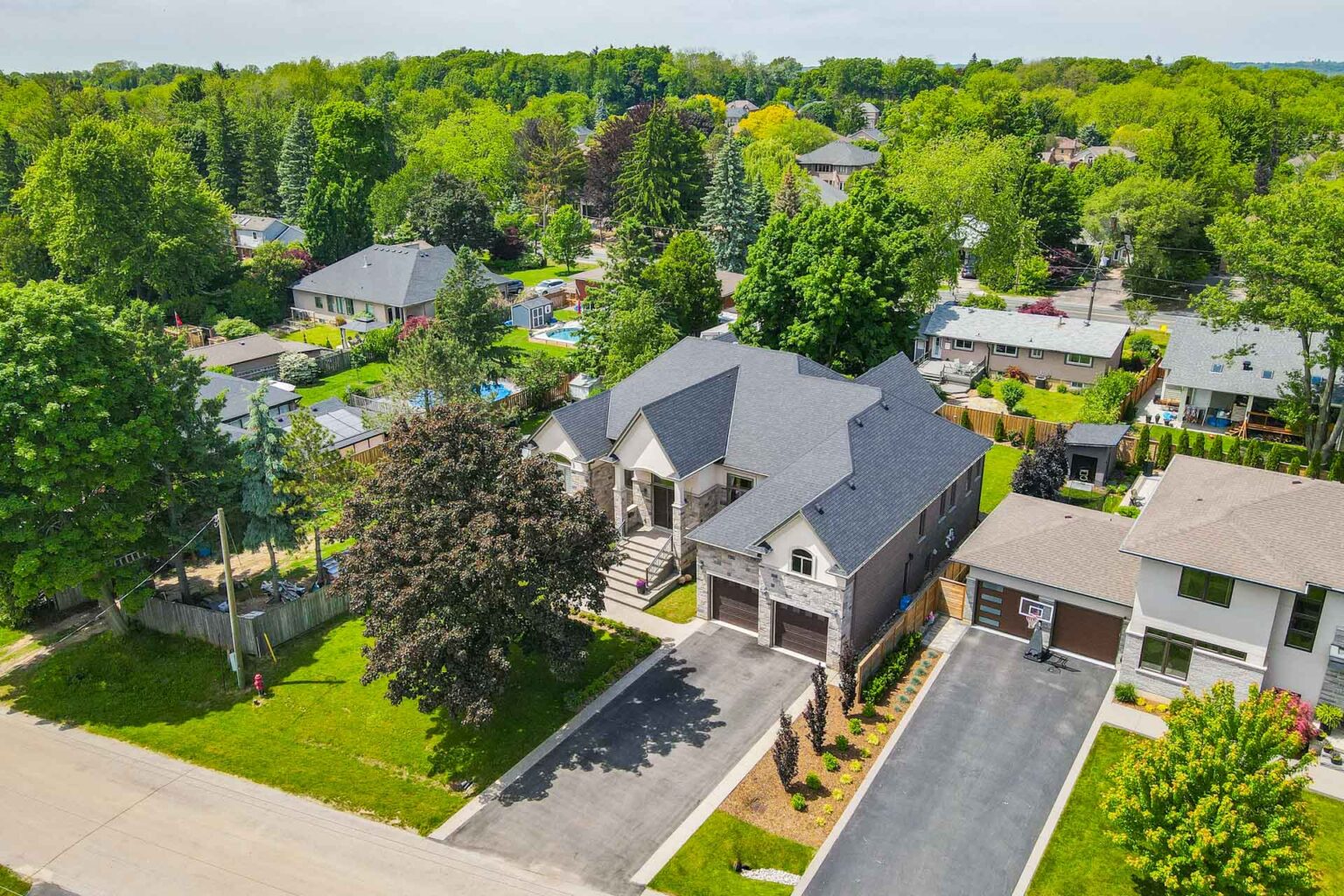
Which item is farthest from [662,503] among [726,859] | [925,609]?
[726,859]

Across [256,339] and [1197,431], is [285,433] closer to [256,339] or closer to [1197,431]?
[256,339]

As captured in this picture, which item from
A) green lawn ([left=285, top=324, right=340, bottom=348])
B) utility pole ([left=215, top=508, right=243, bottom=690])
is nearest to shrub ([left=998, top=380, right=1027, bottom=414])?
utility pole ([left=215, top=508, right=243, bottom=690])

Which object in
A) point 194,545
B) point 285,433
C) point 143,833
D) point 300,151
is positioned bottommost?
point 143,833

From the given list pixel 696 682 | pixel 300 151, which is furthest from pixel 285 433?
pixel 300 151

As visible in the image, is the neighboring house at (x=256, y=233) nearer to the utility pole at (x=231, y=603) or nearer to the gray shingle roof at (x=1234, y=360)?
the utility pole at (x=231, y=603)

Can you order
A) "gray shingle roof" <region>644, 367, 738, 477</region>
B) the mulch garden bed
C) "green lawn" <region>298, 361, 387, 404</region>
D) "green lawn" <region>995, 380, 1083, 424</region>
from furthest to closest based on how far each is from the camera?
"green lawn" <region>298, 361, 387, 404</region>
"green lawn" <region>995, 380, 1083, 424</region>
"gray shingle roof" <region>644, 367, 738, 477</region>
the mulch garden bed

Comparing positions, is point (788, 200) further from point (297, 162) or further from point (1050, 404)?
point (297, 162)

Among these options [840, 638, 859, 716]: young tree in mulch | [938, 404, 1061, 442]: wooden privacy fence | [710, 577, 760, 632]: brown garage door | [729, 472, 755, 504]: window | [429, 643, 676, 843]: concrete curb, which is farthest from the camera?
[938, 404, 1061, 442]: wooden privacy fence

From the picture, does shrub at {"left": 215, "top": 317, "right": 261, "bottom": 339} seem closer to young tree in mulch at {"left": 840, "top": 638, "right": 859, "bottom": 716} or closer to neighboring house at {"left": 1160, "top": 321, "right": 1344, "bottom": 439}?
young tree in mulch at {"left": 840, "top": 638, "right": 859, "bottom": 716}
